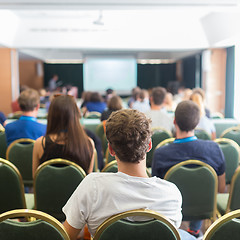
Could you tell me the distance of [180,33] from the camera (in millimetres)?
10438

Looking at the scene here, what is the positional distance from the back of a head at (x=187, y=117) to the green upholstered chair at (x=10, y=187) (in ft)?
4.36

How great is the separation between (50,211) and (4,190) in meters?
0.38

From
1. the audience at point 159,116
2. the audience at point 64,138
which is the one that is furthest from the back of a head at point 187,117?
the audience at point 159,116

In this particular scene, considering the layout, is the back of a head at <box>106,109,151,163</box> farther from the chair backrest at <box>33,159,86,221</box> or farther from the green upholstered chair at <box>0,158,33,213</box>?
the green upholstered chair at <box>0,158,33,213</box>

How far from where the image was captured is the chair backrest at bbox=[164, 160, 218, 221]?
248 centimetres

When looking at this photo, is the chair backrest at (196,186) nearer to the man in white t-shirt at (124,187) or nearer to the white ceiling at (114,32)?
the man in white t-shirt at (124,187)

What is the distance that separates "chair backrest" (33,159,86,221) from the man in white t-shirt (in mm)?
911

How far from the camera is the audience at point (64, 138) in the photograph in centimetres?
276

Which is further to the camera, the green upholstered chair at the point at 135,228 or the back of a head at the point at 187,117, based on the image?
the back of a head at the point at 187,117

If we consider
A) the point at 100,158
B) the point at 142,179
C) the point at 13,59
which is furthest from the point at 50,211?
the point at 13,59

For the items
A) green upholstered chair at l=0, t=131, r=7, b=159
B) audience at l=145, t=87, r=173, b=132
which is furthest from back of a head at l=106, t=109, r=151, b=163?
audience at l=145, t=87, r=173, b=132

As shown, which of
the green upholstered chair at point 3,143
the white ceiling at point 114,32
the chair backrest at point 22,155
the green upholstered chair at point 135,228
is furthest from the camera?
the white ceiling at point 114,32

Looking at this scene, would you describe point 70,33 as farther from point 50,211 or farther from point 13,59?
point 50,211

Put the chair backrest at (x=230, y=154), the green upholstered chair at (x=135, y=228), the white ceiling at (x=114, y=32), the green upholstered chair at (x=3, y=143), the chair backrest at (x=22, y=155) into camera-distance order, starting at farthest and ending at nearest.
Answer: the white ceiling at (x=114, y=32), the green upholstered chair at (x=3, y=143), the chair backrest at (x=22, y=155), the chair backrest at (x=230, y=154), the green upholstered chair at (x=135, y=228)
